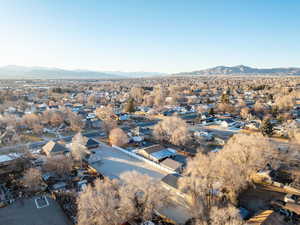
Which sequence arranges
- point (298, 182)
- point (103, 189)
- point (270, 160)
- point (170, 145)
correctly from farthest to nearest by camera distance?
point (170, 145) < point (270, 160) < point (298, 182) < point (103, 189)

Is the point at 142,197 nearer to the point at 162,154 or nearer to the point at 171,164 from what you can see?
the point at 171,164

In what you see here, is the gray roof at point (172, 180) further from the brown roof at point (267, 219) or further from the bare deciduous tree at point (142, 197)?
the brown roof at point (267, 219)

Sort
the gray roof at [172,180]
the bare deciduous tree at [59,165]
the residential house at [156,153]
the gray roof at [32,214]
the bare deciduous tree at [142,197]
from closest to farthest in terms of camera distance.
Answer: the bare deciduous tree at [142,197] → the gray roof at [32,214] → the gray roof at [172,180] → the bare deciduous tree at [59,165] → the residential house at [156,153]

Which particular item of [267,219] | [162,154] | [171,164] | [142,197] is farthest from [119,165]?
[267,219]

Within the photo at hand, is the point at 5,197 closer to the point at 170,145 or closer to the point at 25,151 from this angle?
the point at 25,151

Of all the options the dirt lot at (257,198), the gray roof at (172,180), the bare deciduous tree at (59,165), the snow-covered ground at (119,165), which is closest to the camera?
the dirt lot at (257,198)

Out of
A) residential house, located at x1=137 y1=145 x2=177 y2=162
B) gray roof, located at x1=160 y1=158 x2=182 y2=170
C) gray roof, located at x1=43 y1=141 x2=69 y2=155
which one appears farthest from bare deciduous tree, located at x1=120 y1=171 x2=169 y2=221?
gray roof, located at x1=43 y1=141 x2=69 y2=155

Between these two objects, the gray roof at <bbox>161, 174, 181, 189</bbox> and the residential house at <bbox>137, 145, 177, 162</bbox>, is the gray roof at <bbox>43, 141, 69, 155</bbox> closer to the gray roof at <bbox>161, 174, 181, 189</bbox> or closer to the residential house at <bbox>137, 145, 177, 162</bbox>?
the residential house at <bbox>137, 145, 177, 162</bbox>

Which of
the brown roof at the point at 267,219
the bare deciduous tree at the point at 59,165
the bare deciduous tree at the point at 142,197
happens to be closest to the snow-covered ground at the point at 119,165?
the bare deciduous tree at the point at 59,165

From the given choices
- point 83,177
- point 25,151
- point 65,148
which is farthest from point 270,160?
point 25,151

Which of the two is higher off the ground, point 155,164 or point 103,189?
point 103,189

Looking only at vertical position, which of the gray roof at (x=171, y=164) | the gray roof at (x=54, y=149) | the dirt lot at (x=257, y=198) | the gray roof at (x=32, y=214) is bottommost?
the gray roof at (x=32, y=214)
